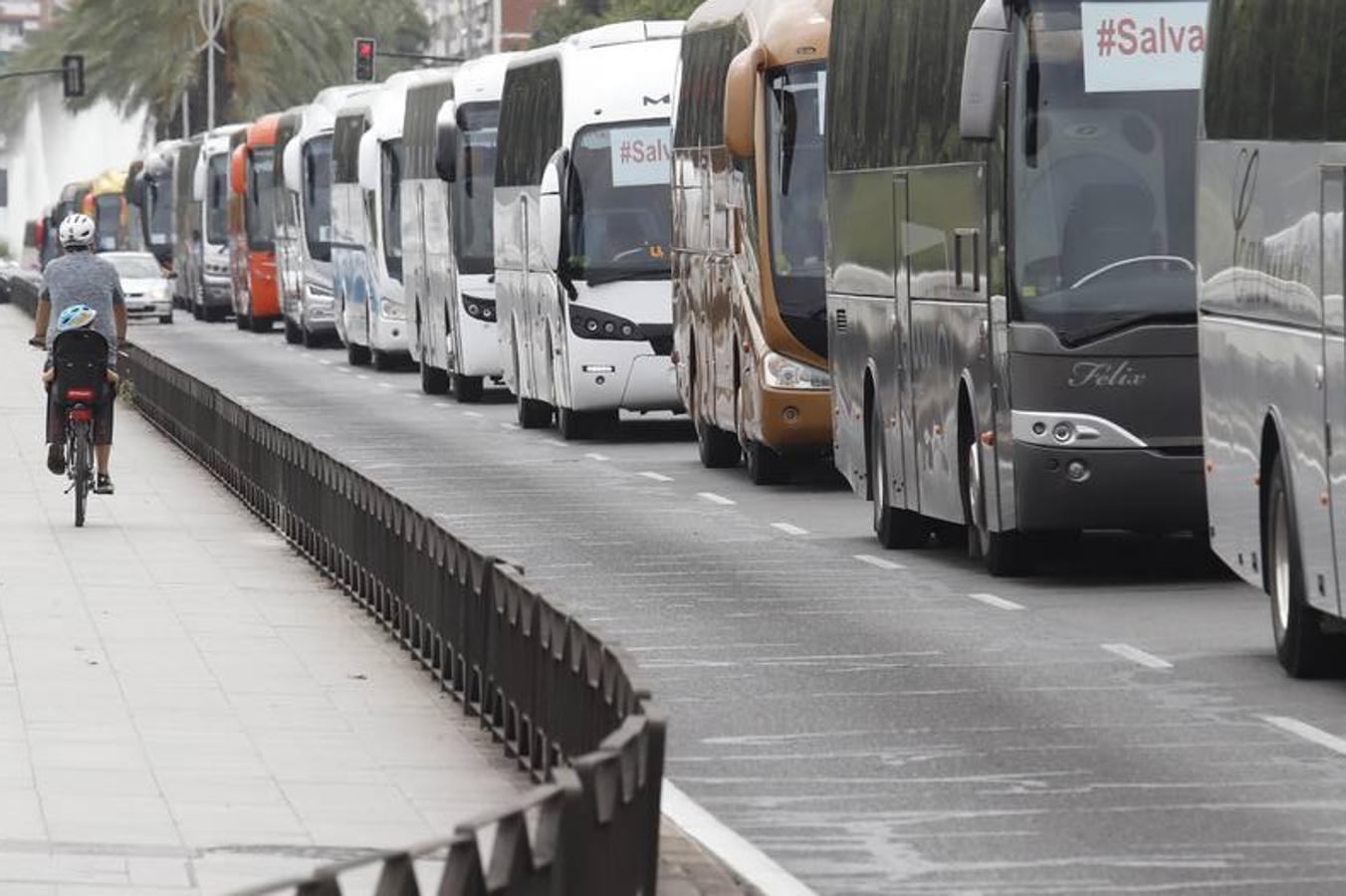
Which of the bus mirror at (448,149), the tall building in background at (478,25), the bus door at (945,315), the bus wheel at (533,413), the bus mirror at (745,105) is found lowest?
the bus wheel at (533,413)

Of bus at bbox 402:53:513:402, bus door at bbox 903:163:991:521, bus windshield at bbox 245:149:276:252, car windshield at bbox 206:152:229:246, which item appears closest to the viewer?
bus door at bbox 903:163:991:521

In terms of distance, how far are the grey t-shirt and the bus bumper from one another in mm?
6634

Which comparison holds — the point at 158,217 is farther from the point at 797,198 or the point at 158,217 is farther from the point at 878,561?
A: the point at 878,561

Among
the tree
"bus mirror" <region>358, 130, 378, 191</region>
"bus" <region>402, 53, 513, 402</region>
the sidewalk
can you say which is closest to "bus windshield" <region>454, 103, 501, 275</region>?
"bus" <region>402, 53, 513, 402</region>

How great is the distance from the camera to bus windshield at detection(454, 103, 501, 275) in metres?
43.6

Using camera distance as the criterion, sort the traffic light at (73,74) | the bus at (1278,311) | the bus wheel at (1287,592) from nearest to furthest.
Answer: the bus at (1278,311)
the bus wheel at (1287,592)
the traffic light at (73,74)

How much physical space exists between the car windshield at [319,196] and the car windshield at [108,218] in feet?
158

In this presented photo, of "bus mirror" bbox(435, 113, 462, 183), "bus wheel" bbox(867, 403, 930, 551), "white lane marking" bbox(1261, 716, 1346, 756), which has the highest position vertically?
"bus mirror" bbox(435, 113, 462, 183)

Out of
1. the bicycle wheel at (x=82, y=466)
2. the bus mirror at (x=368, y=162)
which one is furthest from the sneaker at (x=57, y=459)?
the bus mirror at (x=368, y=162)

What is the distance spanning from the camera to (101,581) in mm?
19656

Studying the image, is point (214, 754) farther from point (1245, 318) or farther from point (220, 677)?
point (1245, 318)

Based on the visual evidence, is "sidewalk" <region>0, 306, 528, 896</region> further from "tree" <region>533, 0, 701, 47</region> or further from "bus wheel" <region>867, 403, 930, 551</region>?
"tree" <region>533, 0, 701, 47</region>

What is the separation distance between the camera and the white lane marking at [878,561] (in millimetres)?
21016

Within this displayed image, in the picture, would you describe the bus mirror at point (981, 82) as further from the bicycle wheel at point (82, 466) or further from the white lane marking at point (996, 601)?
the bicycle wheel at point (82, 466)
